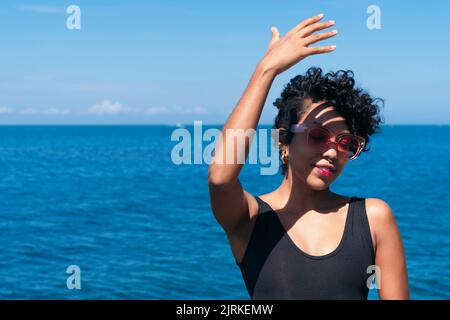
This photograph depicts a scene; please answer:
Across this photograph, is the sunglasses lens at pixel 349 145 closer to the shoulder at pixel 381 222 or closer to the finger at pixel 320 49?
the shoulder at pixel 381 222

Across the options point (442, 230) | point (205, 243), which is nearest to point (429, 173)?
point (442, 230)

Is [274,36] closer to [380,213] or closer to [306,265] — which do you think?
[380,213]

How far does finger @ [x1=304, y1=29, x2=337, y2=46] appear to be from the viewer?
2798 millimetres


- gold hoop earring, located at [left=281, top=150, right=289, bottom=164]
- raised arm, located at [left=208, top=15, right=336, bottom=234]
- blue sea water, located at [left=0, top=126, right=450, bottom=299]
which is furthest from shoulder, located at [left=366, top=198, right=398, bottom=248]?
blue sea water, located at [left=0, top=126, right=450, bottom=299]

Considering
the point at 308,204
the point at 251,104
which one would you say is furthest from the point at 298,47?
the point at 308,204

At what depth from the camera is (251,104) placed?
2760 mm

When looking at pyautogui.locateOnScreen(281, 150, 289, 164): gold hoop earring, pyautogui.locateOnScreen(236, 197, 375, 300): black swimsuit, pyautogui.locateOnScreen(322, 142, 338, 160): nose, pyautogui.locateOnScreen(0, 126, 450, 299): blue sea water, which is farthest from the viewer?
pyautogui.locateOnScreen(0, 126, 450, 299): blue sea water

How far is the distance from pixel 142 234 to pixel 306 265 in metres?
32.9

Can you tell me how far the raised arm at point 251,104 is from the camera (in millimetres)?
2760

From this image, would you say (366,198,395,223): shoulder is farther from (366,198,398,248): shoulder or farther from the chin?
the chin

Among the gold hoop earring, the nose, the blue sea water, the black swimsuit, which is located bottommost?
the black swimsuit

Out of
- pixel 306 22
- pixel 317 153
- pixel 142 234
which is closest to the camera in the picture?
pixel 306 22

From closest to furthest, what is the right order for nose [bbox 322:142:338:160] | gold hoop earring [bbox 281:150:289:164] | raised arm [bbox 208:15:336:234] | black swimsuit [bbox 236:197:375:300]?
raised arm [bbox 208:15:336:234] < black swimsuit [bbox 236:197:375:300] < nose [bbox 322:142:338:160] < gold hoop earring [bbox 281:150:289:164]

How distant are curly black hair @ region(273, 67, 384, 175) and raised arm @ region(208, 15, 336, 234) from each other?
38cm
